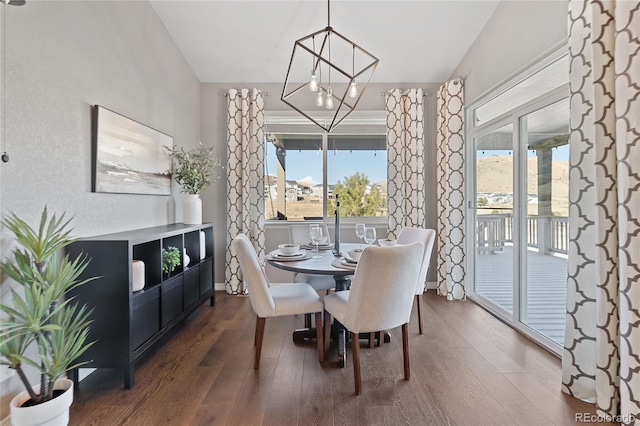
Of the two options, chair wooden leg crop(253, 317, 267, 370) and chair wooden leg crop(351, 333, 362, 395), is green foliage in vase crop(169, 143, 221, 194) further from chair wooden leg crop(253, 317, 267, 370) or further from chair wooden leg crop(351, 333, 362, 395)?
chair wooden leg crop(351, 333, 362, 395)

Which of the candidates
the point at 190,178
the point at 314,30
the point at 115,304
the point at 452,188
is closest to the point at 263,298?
the point at 115,304

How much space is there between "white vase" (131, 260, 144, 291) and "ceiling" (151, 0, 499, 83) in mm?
2573

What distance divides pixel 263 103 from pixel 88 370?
3246 millimetres

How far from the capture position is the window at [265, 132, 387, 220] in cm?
427

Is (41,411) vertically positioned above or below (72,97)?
below

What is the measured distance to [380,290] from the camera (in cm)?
178

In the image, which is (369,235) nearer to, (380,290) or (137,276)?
(380,290)

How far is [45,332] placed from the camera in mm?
1495

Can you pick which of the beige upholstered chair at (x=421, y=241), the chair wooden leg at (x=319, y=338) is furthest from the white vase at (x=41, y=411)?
the beige upholstered chair at (x=421, y=241)

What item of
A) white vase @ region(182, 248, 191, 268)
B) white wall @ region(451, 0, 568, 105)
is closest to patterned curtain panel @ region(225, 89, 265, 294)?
white vase @ region(182, 248, 191, 268)

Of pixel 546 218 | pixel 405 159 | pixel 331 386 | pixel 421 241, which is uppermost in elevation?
pixel 405 159

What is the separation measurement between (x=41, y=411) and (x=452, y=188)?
3.81 m

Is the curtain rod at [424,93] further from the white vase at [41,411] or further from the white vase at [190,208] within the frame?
the white vase at [41,411]

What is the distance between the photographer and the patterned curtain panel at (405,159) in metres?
3.82
